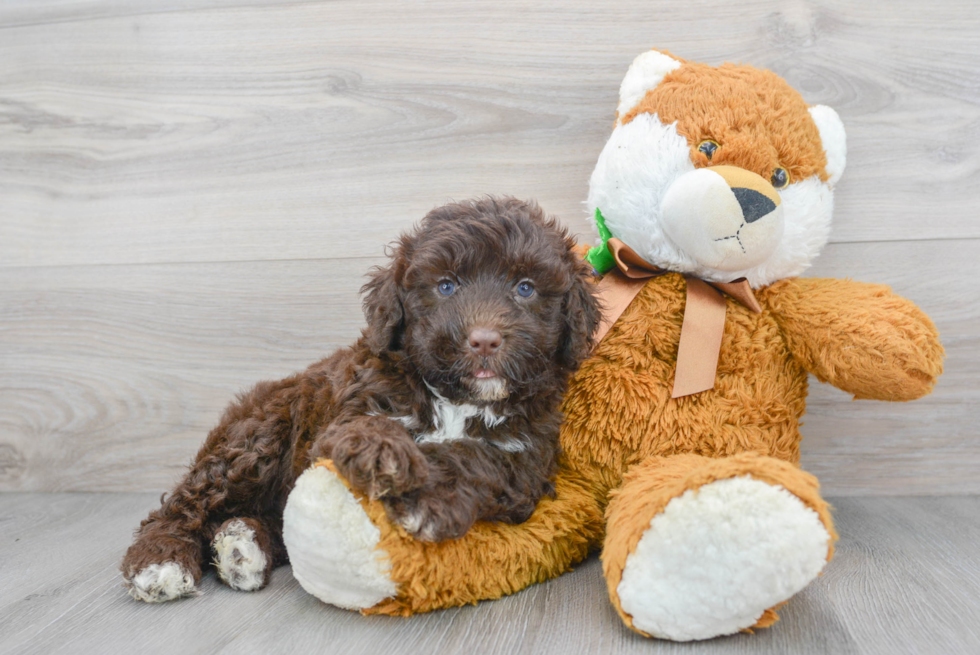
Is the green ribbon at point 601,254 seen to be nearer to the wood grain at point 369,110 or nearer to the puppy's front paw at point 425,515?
the wood grain at point 369,110

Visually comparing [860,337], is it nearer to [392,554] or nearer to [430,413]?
[430,413]

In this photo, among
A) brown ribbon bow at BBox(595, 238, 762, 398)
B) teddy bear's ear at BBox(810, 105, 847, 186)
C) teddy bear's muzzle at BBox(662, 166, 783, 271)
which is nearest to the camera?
teddy bear's muzzle at BBox(662, 166, 783, 271)

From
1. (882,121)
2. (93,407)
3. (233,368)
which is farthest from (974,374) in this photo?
(93,407)

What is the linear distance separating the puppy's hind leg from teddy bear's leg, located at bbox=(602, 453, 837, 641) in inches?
29.5

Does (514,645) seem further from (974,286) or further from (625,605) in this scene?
(974,286)

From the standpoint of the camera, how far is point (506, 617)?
4.44 feet

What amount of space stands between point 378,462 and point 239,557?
533 mm

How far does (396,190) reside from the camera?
7.08ft

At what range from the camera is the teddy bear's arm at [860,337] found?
1514 millimetres

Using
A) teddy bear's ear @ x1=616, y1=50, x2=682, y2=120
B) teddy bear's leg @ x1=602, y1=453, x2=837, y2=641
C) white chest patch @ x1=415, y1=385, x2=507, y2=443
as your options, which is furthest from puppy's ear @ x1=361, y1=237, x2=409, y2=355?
teddy bear's ear @ x1=616, y1=50, x2=682, y2=120

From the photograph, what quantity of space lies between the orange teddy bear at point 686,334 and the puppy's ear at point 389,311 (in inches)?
10.8

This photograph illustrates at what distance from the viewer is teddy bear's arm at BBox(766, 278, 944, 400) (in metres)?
1.51

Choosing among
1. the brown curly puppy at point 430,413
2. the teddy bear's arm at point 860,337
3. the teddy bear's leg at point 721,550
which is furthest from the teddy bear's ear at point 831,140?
the teddy bear's leg at point 721,550

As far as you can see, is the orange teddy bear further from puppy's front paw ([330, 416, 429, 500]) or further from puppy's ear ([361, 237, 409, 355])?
puppy's ear ([361, 237, 409, 355])
